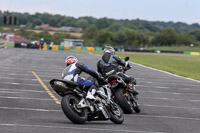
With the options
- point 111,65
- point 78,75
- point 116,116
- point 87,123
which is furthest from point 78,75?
point 111,65

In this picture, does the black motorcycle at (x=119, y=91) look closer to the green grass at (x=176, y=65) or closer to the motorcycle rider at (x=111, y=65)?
the motorcycle rider at (x=111, y=65)

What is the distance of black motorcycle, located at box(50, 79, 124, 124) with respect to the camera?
9.93 m

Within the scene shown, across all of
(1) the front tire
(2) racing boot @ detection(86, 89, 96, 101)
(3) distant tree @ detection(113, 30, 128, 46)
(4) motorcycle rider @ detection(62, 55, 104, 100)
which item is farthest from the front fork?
(3) distant tree @ detection(113, 30, 128, 46)

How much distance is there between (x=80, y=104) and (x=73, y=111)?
0.22 metres

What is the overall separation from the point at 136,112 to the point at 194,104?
12.1 feet

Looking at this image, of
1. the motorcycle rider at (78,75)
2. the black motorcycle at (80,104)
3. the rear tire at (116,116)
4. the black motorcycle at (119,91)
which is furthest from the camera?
the black motorcycle at (119,91)

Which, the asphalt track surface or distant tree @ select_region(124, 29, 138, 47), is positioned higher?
the asphalt track surface

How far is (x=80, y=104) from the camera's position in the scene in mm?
10031

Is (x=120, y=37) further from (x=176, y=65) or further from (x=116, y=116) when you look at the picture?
(x=116, y=116)

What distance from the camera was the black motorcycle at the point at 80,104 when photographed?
9.93 metres

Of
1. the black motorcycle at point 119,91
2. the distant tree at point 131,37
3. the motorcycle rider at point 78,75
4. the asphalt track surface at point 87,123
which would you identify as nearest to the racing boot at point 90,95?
the motorcycle rider at point 78,75

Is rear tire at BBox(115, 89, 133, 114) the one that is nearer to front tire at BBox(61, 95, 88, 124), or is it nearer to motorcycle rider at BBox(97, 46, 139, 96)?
motorcycle rider at BBox(97, 46, 139, 96)

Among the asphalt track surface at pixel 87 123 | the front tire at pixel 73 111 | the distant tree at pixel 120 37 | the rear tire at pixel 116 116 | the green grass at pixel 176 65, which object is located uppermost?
the front tire at pixel 73 111

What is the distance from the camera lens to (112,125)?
10.6 m
